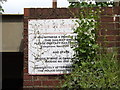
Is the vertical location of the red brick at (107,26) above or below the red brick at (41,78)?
above

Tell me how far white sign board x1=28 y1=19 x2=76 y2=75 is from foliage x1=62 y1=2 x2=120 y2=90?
16 centimetres

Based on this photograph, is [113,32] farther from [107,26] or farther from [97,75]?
[97,75]

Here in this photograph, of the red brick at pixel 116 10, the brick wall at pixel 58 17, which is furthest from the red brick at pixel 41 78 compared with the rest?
the red brick at pixel 116 10

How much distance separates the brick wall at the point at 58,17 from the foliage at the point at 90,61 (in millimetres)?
198

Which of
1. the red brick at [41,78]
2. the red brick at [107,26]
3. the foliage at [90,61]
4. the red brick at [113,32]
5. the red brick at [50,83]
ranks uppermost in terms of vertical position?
the red brick at [107,26]

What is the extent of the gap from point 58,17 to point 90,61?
0.96m

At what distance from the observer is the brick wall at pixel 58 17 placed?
4414 millimetres

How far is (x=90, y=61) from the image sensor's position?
408 centimetres

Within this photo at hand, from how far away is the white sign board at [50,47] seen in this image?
14.4ft

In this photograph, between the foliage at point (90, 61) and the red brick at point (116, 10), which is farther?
the red brick at point (116, 10)

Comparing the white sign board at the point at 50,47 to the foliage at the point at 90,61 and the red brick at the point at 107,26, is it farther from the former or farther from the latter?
the red brick at the point at 107,26

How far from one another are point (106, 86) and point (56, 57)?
106 cm

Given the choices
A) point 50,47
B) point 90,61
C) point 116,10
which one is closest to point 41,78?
point 50,47

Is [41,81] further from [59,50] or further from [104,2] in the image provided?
[104,2]
